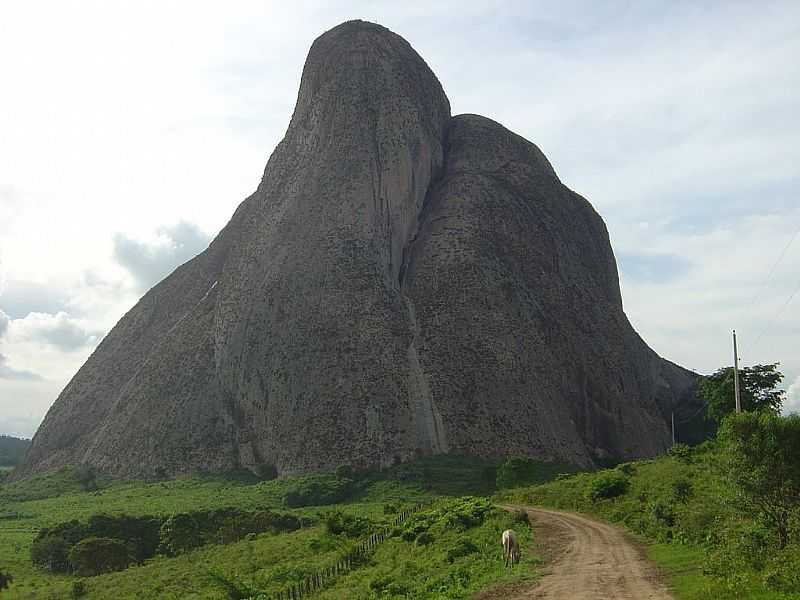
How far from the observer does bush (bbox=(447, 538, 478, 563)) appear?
95.3 feet

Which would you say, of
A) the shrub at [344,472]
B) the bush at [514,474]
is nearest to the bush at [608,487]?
the bush at [514,474]

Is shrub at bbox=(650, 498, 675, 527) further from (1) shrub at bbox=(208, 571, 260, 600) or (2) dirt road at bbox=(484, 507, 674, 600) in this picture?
(1) shrub at bbox=(208, 571, 260, 600)

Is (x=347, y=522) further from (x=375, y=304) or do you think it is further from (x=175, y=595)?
(x=375, y=304)

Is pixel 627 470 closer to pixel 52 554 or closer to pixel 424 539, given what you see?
pixel 424 539

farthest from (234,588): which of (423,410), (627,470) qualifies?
(423,410)

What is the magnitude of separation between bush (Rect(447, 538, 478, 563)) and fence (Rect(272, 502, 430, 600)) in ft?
15.9

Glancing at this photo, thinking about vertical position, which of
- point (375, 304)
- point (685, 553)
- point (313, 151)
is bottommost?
point (685, 553)

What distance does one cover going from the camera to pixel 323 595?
2741cm

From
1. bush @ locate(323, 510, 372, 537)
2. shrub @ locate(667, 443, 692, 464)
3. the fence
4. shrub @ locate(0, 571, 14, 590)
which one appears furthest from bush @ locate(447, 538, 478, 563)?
shrub @ locate(0, 571, 14, 590)

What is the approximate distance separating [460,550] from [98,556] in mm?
30641

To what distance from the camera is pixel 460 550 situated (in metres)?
29.6

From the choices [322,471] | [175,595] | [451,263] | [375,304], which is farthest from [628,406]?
[175,595]

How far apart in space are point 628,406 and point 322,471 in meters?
39.0

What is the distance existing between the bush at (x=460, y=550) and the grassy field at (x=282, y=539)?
1.9 inches
